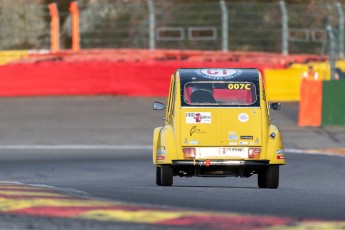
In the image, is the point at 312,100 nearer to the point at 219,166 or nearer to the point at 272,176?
the point at 272,176

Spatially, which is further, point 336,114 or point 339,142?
point 336,114

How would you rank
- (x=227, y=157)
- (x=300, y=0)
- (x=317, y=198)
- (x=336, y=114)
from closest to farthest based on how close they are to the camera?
1. (x=317, y=198)
2. (x=227, y=157)
3. (x=336, y=114)
4. (x=300, y=0)

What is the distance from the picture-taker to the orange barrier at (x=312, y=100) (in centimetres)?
2830

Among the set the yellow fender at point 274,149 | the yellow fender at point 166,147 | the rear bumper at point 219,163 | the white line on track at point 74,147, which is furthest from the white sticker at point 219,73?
the white line on track at point 74,147

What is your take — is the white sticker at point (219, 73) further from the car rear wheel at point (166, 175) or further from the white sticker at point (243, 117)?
the car rear wheel at point (166, 175)

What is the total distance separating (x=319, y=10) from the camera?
35062mm

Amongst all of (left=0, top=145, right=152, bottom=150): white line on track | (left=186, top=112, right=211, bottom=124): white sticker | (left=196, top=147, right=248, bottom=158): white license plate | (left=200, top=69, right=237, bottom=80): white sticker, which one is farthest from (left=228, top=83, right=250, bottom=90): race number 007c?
(left=0, top=145, right=152, bottom=150): white line on track

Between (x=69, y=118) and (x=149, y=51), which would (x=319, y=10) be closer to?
(x=149, y=51)

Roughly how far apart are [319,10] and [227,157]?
20273mm

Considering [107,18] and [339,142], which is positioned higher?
[107,18]

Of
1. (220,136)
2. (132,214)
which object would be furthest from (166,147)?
(132,214)

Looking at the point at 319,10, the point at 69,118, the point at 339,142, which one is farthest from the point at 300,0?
the point at 339,142

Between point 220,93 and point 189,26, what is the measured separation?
790 inches

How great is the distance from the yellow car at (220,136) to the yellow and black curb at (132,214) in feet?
11.3
